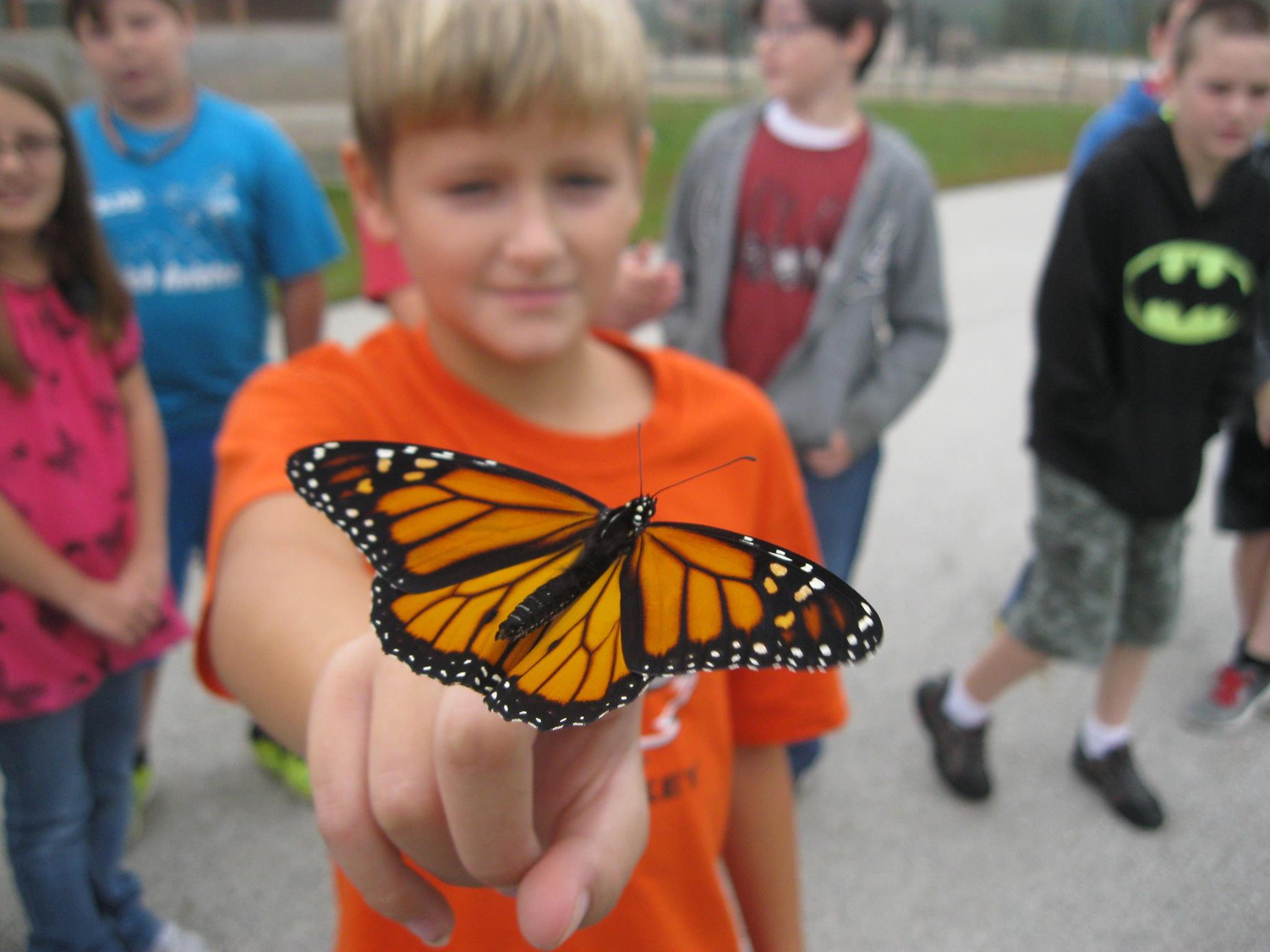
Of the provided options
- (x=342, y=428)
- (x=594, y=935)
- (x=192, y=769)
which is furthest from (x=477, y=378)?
(x=192, y=769)

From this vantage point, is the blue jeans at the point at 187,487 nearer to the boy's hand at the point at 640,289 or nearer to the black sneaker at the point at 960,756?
the boy's hand at the point at 640,289

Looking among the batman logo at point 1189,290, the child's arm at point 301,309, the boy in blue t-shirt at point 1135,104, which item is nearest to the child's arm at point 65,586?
the child's arm at point 301,309

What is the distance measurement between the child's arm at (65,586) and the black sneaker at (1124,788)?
2513mm

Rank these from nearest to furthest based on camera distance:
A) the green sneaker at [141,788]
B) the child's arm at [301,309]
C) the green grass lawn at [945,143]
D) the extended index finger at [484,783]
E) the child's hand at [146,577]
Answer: the extended index finger at [484,783]
the child's hand at [146,577]
the green sneaker at [141,788]
the child's arm at [301,309]
the green grass lawn at [945,143]

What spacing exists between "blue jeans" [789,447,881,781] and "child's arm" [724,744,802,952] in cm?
117

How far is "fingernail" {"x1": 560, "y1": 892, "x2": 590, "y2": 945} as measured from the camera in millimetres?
548

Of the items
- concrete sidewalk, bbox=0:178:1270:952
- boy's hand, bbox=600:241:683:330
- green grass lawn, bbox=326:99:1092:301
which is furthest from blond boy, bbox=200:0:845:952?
green grass lawn, bbox=326:99:1092:301

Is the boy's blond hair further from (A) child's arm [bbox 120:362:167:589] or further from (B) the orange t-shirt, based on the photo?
(A) child's arm [bbox 120:362:167:589]

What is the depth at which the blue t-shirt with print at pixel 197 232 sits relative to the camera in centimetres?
243

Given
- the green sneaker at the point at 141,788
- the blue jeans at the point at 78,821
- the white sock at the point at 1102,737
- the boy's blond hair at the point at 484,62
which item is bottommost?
the green sneaker at the point at 141,788

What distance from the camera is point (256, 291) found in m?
2.66

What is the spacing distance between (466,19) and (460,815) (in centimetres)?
83

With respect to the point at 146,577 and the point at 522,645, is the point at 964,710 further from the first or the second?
the point at 522,645

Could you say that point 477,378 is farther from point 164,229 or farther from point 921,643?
point 921,643
